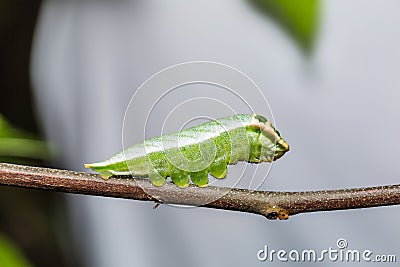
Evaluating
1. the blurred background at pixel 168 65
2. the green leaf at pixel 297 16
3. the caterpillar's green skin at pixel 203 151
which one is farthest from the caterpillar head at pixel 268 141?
the blurred background at pixel 168 65

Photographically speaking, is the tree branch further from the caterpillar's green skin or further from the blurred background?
the blurred background

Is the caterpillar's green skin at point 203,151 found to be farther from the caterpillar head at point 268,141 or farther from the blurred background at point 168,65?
the blurred background at point 168,65

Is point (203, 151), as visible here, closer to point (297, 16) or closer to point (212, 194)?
point (212, 194)

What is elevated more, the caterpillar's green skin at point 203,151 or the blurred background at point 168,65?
the caterpillar's green skin at point 203,151

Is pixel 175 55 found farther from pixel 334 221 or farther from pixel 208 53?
pixel 334 221

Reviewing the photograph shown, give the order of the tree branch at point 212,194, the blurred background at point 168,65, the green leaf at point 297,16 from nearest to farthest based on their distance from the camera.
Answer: the tree branch at point 212,194 < the green leaf at point 297,16 < the blurred background at point 168,65

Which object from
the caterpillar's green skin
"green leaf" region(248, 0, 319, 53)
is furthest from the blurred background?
the caterpillar's green skin

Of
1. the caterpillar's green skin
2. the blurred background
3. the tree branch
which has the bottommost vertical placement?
the blurred background
